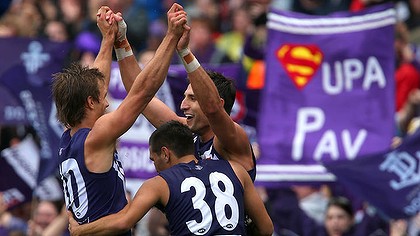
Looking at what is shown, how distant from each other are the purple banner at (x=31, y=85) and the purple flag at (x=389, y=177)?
10.7 feet

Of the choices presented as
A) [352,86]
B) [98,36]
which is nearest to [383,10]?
[352,86]

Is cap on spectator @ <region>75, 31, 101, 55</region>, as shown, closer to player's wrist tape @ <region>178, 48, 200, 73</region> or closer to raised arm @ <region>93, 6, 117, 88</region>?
raised arm @ <region>93, 6, 117, 88</region>

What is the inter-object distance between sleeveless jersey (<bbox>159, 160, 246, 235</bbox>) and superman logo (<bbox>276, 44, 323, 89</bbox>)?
16.3 feet

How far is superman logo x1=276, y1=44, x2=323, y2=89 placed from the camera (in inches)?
612

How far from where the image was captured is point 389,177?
14281 mm

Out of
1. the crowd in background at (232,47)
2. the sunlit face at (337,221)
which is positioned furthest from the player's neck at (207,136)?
the sunlit face at (337,221)

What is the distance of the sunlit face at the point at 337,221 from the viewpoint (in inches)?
579

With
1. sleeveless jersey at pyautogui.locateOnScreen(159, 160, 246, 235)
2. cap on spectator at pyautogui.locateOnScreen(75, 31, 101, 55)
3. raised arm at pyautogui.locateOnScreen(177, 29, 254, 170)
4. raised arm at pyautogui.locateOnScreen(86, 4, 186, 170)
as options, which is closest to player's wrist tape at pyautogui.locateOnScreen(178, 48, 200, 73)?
raised arm at pyautogui.locateOnScreen(177, 29, 254, 170)

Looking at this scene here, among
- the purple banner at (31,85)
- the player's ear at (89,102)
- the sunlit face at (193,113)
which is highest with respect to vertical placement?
the player's ear at (89,102)

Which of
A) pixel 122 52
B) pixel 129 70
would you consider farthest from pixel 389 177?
pixel 122 52

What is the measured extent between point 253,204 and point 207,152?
596 mm

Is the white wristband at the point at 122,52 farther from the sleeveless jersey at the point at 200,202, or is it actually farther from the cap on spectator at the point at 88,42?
the cap on spectator at the point at 88,42

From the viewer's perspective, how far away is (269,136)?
50.0 ft

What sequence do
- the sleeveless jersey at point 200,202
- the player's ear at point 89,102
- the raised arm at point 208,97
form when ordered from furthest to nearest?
the raised arm at point 208,97
the player's ear at point 89,102
the sleeveless jersey at point 200,202
